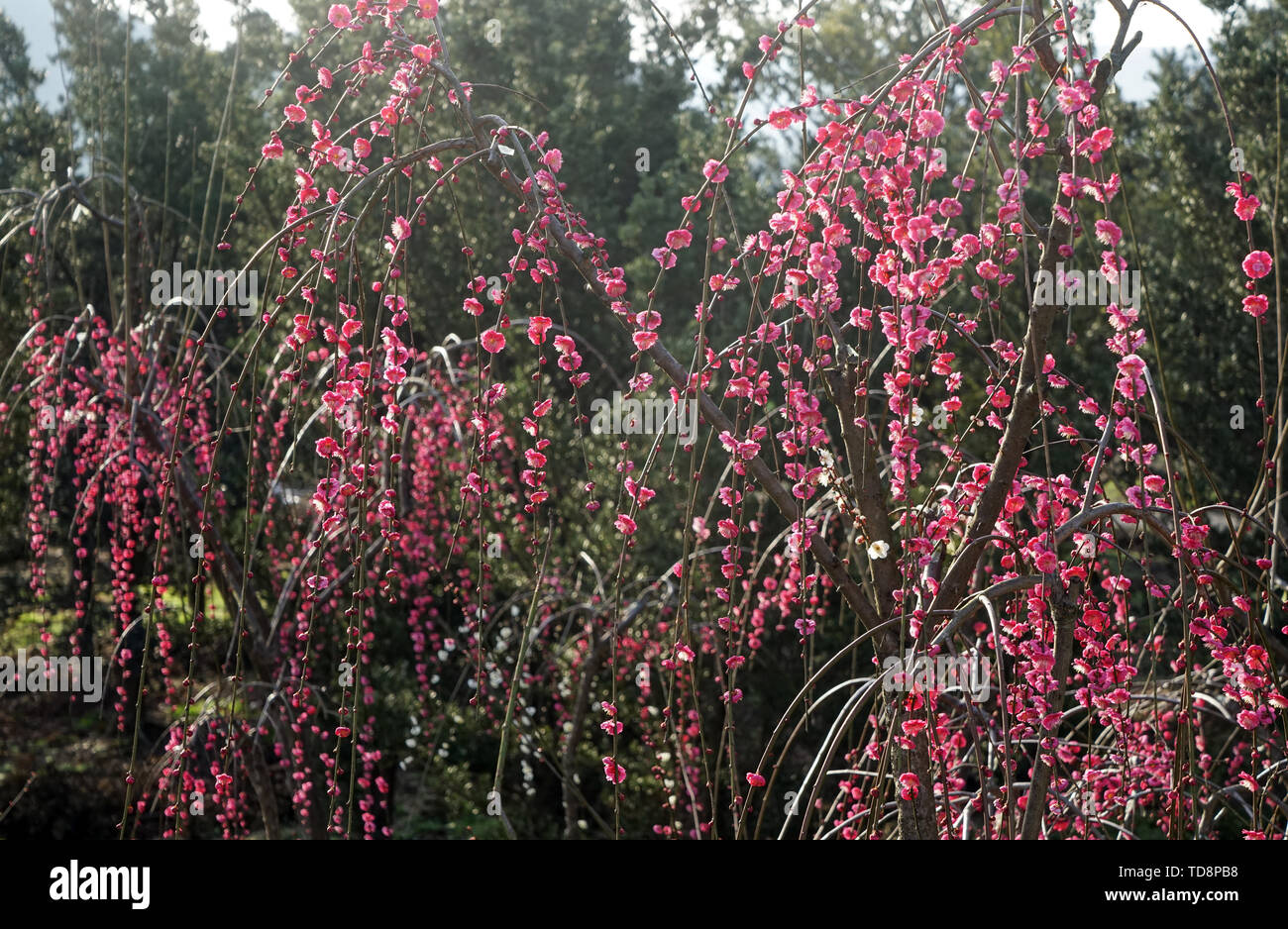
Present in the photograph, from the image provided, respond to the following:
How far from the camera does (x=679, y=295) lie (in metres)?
6.07

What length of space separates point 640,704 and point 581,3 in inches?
217

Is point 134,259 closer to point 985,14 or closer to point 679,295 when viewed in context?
point 679,295

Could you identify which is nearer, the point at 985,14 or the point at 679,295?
the point at 985,14

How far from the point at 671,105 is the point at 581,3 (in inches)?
37.5

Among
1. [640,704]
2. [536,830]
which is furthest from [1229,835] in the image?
[536,830]

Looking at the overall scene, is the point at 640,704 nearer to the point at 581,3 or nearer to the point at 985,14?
the point at 985,14

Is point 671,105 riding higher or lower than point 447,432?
higher

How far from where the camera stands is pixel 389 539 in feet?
5.06

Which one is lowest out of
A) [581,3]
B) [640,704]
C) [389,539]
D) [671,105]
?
[640,704]
